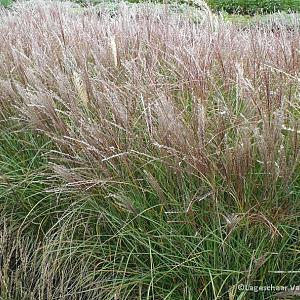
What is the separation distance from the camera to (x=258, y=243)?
5.75ft

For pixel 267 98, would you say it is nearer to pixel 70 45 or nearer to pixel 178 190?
pixel 178 190

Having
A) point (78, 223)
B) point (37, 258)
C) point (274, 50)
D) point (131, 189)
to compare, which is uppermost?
point (274, 50)

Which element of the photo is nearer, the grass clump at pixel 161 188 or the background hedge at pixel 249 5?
the grass clump at pixel 161 188

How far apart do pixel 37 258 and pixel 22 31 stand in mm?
1776

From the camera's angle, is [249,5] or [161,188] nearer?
[161,188]

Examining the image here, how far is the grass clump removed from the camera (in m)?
1.72

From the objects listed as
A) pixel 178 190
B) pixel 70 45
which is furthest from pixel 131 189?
pixel 70 45

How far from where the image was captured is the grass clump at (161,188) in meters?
1.72

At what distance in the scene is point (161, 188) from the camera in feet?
6.08

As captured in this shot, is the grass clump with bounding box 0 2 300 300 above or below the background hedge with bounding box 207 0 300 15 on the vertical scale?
above

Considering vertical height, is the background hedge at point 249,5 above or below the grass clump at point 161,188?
below

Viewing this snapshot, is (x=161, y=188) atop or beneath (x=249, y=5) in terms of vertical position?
atop

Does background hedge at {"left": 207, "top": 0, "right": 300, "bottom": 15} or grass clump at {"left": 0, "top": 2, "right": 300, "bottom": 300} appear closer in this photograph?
grass clump at {"left": 0, "top": 2, "right": 300, "bottom": 300}

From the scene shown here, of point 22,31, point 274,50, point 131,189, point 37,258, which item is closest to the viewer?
point 131,189
